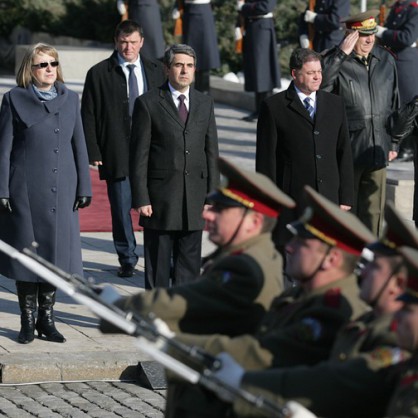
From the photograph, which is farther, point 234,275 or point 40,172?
point 40,172

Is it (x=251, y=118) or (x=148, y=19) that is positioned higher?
(x=148, y=19)

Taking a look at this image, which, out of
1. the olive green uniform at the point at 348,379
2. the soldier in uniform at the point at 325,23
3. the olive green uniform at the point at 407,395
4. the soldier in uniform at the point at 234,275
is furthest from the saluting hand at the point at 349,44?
the soldier in uniform at the point at 325,23

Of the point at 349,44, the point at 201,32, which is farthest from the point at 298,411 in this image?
the point at 201,32

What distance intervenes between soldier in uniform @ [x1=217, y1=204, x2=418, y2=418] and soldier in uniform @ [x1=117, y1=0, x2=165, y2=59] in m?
14.9

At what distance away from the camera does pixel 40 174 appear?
363 inches

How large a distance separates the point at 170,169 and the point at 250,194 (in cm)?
449

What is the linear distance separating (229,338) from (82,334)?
15.4 feet

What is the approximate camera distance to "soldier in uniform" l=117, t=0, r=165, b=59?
19.4m

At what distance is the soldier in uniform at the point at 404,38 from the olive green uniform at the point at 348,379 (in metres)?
10.3

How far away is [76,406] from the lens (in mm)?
8172

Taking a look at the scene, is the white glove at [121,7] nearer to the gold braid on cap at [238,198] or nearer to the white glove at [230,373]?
the gold braid on cap at [238,198]

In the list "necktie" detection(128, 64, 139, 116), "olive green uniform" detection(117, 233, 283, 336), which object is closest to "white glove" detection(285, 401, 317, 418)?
"olive green uniform" detection(117, 233, 283, 336)

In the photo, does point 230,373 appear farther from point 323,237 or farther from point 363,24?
point 363,24

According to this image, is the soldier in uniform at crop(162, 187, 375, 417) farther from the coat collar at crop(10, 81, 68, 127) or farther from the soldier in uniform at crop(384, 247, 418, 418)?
the coat collar at crop(10, 81, 68, 127)
